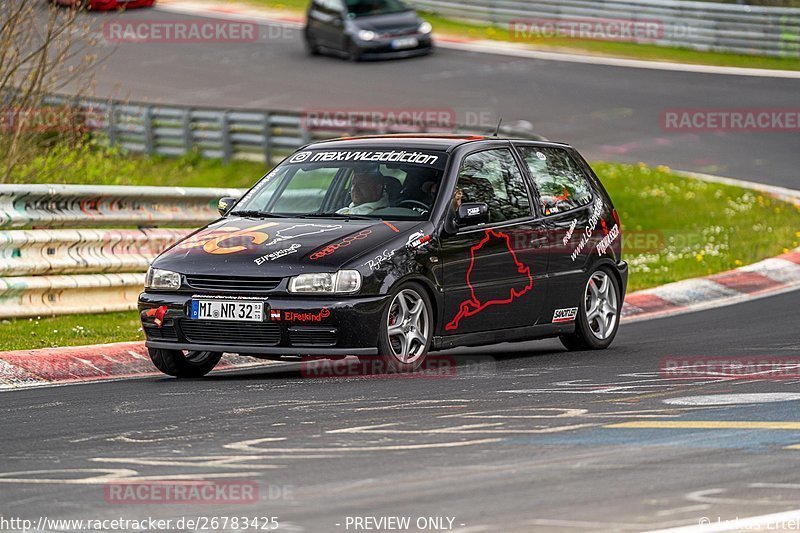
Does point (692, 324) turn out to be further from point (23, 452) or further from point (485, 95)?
point (485, 95)

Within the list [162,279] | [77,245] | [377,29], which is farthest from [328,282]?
[377,29]

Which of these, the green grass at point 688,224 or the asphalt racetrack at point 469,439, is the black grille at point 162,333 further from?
the green grass at point 688,224

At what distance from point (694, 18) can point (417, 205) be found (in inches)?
988

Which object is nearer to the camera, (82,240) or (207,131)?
(82,240)

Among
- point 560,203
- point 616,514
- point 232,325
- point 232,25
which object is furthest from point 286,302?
point 232,25

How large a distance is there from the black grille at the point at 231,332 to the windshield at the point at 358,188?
1226 mm

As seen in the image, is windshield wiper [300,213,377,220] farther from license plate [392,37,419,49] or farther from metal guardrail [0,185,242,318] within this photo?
license plate [392,37,419,49]

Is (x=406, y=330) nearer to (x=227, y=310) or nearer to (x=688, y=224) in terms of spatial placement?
(x=227, y=310)

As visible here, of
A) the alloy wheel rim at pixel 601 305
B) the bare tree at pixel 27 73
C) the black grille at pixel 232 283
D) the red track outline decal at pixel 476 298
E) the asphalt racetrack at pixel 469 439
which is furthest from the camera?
the bare tree at pixel 27 73

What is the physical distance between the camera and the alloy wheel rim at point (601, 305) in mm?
11734

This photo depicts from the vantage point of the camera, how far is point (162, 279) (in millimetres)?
9773

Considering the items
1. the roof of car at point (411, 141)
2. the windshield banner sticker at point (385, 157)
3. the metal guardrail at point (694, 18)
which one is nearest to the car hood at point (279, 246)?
the windshield banner sticker at point (385, 157)

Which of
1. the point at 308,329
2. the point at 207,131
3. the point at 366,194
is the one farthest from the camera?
the point at 207,131

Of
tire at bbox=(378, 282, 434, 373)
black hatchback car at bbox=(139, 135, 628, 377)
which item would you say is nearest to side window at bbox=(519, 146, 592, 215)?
black hatchback car at bbox=(139, 135, 628, 377)
